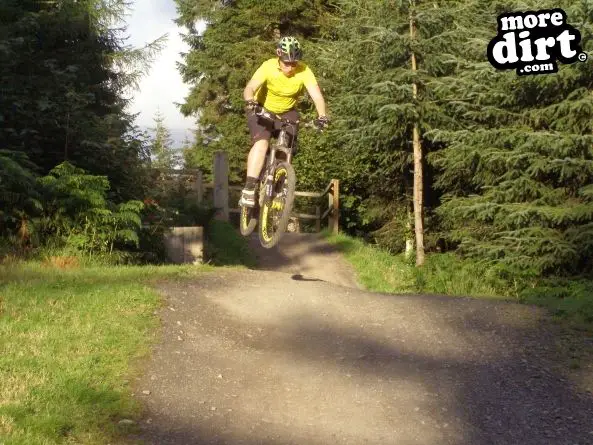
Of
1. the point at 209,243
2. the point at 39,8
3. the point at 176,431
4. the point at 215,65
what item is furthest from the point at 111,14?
the point at 176,431

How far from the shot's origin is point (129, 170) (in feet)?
45.1

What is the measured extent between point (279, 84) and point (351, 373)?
386cm

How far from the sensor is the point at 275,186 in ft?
31.1

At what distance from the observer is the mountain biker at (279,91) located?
8875mm

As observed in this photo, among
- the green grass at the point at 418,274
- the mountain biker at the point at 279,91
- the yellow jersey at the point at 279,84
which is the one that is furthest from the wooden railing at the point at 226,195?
the yellow jersey at the point at 279,84

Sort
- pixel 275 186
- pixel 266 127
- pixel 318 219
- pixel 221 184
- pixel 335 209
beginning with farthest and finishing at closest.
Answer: pixel 318 219, pixel 335 209, pixel 221 184, pixel 275 186, pixel 266 127

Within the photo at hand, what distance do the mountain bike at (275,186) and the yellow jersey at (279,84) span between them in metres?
0.17

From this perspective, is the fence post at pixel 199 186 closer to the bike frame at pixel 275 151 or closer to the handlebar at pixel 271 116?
the bike frame at pixel 275 151

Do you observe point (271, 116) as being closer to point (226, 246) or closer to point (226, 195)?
point (226, 246)

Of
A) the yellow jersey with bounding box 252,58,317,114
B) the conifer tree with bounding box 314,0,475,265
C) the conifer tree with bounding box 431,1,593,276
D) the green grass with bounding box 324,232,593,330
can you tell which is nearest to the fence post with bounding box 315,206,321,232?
the conifer tree with bounding box 314,0,475,265

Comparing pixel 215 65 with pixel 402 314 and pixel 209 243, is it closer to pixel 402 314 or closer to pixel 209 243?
pixel 209 243

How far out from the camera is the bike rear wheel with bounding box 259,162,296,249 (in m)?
9.12
